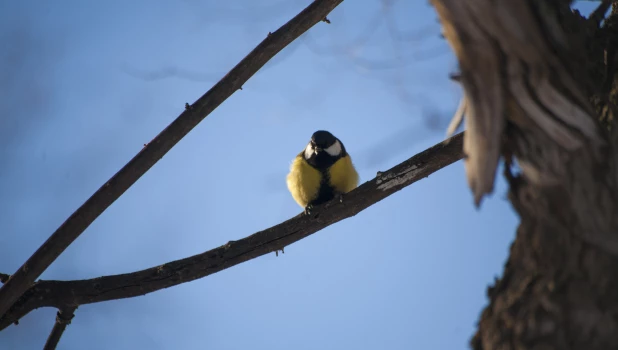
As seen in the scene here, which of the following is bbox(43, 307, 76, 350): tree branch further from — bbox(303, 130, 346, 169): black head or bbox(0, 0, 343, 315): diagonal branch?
bbox(303, 130, 346, 169): black head

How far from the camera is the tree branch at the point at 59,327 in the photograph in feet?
10.7

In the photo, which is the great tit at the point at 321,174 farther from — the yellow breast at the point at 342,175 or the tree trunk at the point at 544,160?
the tree trunk at the point at 544,160

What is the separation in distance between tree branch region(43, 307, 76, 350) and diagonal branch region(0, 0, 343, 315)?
28 cm

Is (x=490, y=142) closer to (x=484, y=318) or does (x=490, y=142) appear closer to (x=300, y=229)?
(x=484, y=318)

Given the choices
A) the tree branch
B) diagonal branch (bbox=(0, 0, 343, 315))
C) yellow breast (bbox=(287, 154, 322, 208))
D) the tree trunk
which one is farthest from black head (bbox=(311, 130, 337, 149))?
the tree trunk

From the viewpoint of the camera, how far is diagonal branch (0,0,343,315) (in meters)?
3.05

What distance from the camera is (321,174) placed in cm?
464

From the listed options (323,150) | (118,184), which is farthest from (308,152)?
(118,184)

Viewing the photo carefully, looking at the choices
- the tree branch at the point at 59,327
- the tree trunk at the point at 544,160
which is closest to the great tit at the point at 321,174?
the tree branch at the point at 59,327

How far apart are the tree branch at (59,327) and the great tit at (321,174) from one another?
1.92m

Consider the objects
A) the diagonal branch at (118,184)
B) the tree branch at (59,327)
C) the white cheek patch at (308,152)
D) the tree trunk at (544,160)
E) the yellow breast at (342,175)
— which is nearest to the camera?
the tree trunk at (544,160)

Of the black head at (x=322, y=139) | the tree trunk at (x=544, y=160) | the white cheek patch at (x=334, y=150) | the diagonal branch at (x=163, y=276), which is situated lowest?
the tree trunk at (x=544, y=160)

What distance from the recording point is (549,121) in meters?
1.60

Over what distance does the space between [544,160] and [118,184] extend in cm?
224
